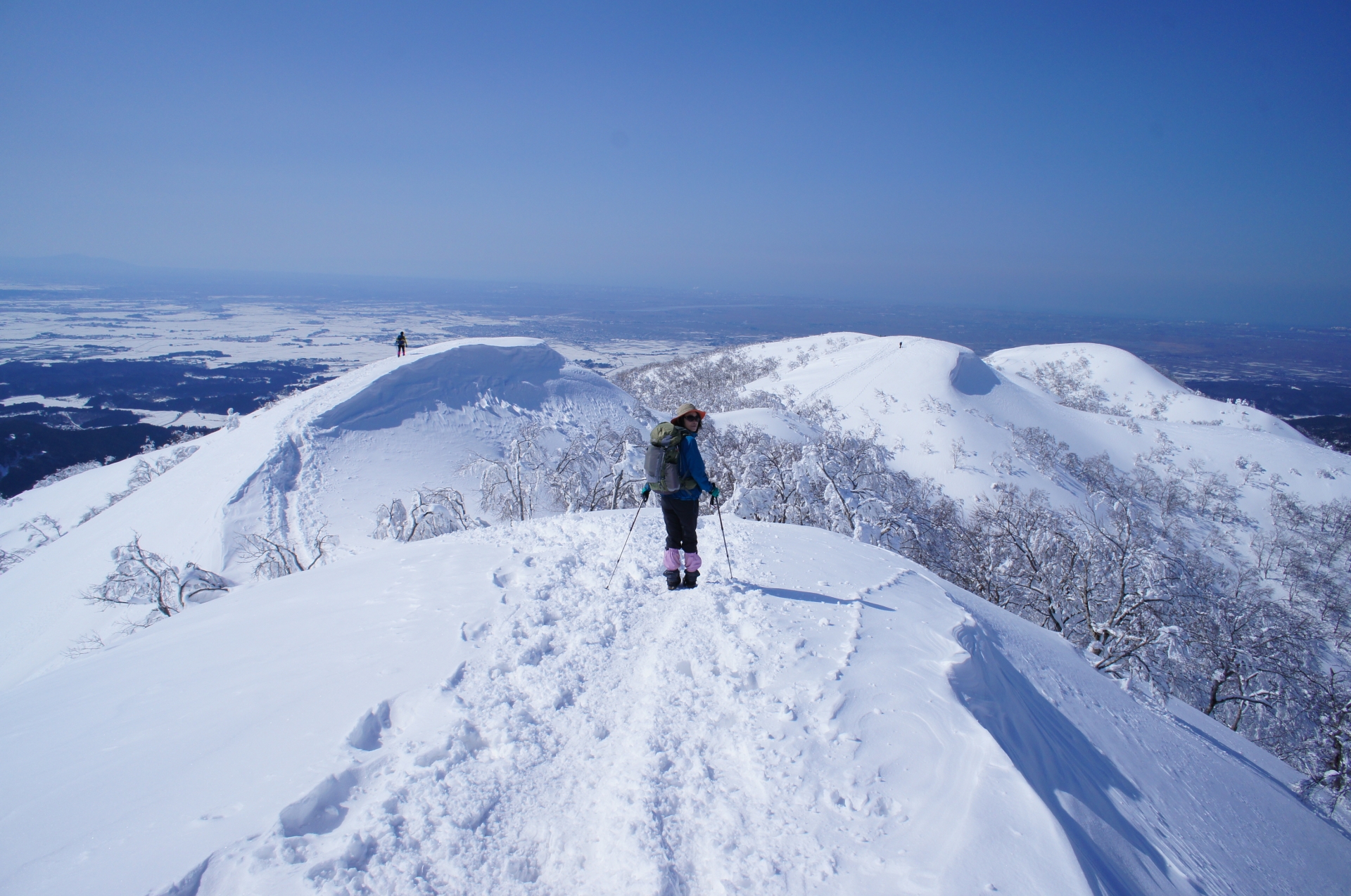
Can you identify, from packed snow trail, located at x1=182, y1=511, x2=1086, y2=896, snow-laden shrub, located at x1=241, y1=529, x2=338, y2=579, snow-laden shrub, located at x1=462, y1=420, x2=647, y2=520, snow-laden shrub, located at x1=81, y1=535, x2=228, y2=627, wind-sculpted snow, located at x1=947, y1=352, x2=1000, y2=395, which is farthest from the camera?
wind-sculpted snow, located at x1=947, y1=352, x2=1000, y2=395

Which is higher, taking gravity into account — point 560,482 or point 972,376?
point 972,376

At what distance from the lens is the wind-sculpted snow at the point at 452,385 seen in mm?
27109

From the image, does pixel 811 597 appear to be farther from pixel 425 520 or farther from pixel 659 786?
pixel 425 520

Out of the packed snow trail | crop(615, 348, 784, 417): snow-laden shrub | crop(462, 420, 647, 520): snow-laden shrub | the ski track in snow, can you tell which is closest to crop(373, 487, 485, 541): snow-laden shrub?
crop(462, 420, 647, 520): snow-laden shrub

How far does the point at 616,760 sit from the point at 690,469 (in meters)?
3.52

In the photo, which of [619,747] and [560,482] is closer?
[619,747]

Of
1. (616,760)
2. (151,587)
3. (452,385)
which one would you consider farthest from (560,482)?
(616,760)

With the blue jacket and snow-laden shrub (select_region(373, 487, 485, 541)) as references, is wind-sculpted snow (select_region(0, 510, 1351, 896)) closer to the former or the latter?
the blue jacket

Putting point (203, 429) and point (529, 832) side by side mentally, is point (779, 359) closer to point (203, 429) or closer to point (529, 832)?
point (203, 429)

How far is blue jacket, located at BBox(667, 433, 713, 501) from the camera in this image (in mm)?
6629

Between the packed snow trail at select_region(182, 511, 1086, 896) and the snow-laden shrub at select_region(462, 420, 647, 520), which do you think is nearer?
the packed snow trail at select_region(182, 511, 1086, 896)

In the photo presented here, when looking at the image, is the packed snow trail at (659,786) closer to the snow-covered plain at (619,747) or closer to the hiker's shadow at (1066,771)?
the snow-covered plain at (619,747)

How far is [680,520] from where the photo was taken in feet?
22.2

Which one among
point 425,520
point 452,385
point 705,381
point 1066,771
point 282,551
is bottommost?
point 282,551
